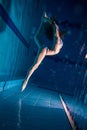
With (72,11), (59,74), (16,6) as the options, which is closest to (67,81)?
(59,74)

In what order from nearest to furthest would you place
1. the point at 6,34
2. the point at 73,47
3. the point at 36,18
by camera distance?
the point at 6,34, the point at 36,18, the point at 73,47

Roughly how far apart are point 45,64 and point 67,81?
3.88 ft

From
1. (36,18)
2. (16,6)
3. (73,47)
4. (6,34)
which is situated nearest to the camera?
(6,34)

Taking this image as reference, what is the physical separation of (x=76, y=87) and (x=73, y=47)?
1.68 m

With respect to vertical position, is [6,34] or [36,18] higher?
[36,18]

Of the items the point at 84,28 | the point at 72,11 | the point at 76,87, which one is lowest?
the point at 76,87

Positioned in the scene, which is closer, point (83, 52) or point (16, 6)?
point (16, 6)

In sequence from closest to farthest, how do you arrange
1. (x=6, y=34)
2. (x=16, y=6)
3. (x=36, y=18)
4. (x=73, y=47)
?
(x=6, y=34)
(x=16, y=6)
(x=36, y=18)
(x=73, y=47)

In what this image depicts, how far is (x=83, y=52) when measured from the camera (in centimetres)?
960

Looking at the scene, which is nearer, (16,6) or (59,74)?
(16,6)

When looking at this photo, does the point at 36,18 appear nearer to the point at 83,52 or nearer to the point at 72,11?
the point at 72,11

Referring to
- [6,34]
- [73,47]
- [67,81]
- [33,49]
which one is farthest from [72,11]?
[6,34]

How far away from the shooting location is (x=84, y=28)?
30.9ft

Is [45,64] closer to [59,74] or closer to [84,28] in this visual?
[59,74]
